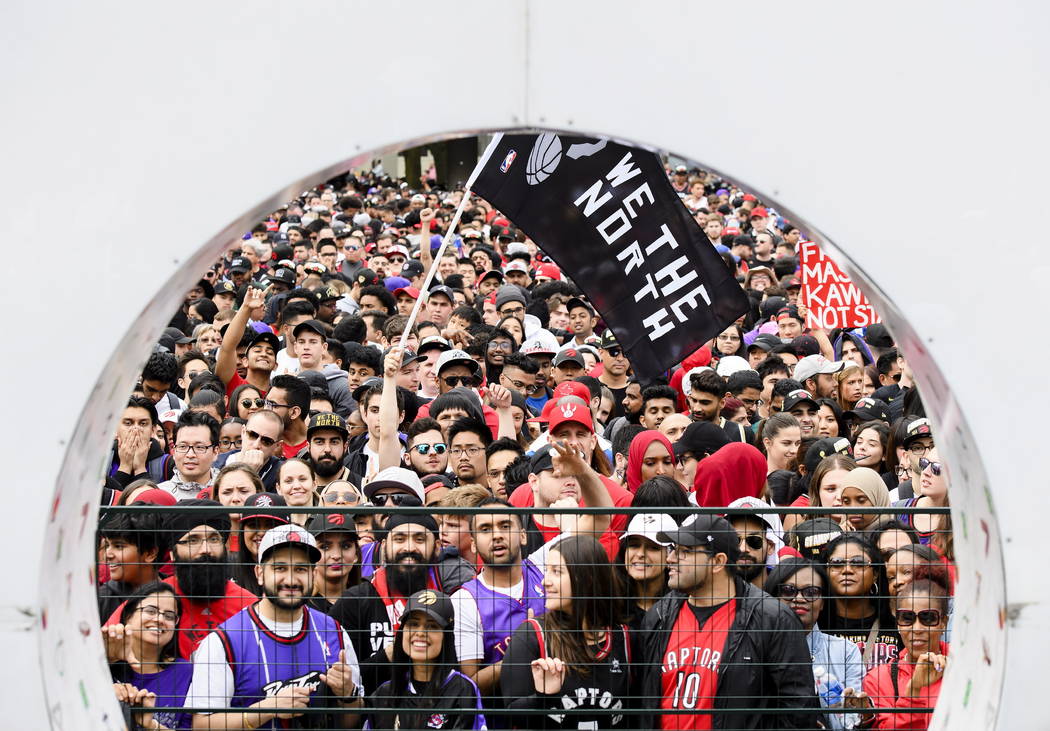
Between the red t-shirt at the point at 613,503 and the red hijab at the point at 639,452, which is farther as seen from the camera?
the red hijab at the point at 639,452

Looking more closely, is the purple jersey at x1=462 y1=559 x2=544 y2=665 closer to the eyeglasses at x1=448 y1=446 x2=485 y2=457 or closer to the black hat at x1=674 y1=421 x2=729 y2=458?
the eyeglasses at x1=448 y1=446 x2=485 y2=457

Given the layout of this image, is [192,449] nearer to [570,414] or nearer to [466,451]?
[466,451]

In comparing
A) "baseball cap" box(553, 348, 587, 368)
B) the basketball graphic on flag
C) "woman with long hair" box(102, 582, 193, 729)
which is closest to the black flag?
the basketball graphic on flag

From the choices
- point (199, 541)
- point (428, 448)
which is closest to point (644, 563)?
point (199, 541)

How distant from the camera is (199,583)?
5.57m

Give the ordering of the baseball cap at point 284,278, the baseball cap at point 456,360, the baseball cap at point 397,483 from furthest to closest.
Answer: the baseball cap at point 284,278, the baseball cap at point 456,360, the baseball cap at point 397,483

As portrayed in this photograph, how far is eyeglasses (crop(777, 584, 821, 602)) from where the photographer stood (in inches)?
219

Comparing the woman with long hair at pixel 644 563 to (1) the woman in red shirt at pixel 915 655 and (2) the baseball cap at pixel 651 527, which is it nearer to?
(2) the baseball cap at pixel 651 527

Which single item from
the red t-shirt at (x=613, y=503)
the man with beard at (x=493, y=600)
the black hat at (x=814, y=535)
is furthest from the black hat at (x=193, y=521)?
the black hat at (x=814, y=535)

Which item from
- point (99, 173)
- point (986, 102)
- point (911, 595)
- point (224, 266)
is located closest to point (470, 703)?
point (911, 595)

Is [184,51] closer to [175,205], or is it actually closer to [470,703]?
[175,205]

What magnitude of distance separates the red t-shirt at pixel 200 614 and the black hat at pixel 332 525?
39cm

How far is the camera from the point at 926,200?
355 centimetres

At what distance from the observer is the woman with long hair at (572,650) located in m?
5.05
